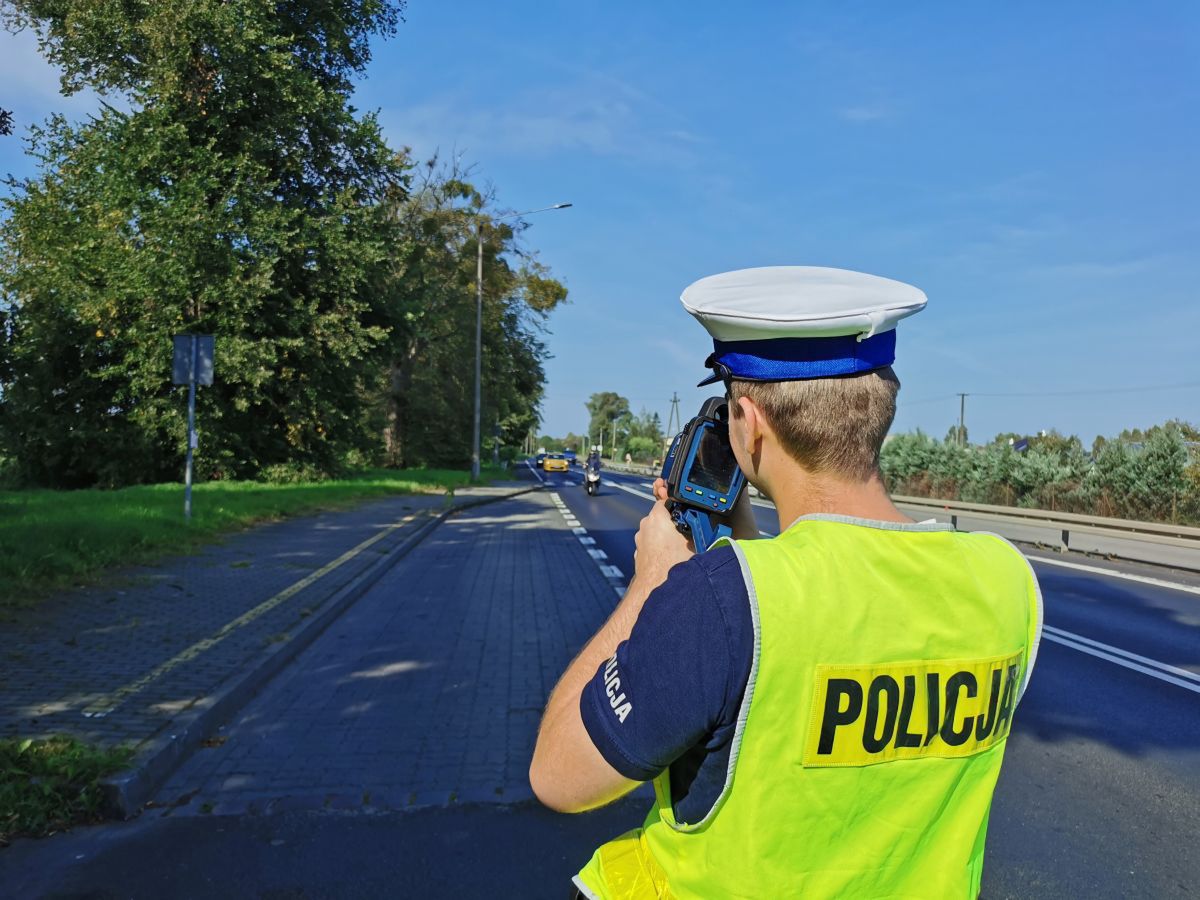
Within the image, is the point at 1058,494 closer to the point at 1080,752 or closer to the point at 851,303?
the point at 1080,752

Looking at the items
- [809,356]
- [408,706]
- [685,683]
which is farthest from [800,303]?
[408,706]

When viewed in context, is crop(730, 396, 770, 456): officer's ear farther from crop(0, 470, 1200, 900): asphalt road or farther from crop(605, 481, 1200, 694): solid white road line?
crop(605, 481, 1200, 694): solid white road line

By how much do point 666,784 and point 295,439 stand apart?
25015mm

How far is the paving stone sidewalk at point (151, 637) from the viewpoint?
5230 millimetres

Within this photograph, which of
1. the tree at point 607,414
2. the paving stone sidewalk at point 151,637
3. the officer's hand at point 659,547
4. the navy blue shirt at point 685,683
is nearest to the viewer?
the navy blue shirt at point 685,683

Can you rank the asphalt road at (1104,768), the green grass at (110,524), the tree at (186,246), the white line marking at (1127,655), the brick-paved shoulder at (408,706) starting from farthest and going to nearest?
the tree at (186,246)
the green grass at (110,524)
the white line marking at (1127,655)
the brick-paved shoulder at (408,706)
the asphalt road at (1104,768)

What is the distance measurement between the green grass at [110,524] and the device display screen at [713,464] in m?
8.43

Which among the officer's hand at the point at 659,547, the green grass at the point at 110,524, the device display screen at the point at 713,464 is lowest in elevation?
the green grass at the point at 110,524

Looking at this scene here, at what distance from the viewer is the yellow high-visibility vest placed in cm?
118

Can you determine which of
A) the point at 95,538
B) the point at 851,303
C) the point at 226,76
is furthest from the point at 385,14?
the point at 851,303

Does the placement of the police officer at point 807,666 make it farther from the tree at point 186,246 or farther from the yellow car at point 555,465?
the yellow car at point 555,465

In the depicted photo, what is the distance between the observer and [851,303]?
1.32 m

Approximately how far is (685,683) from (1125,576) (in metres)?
14.8

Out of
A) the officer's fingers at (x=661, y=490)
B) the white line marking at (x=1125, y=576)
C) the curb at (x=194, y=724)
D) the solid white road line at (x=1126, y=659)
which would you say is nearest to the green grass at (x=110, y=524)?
the curb at (x=194, y=724)
